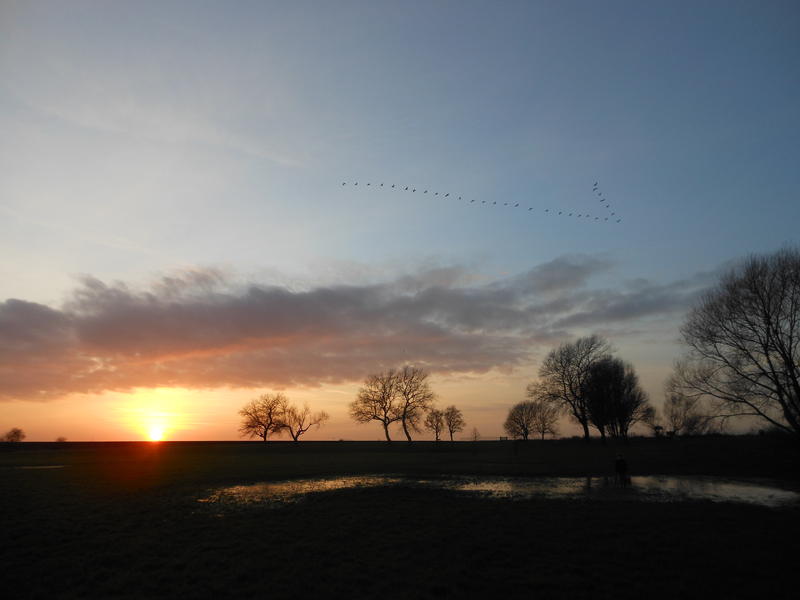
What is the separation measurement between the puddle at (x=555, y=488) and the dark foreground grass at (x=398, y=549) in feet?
7.97

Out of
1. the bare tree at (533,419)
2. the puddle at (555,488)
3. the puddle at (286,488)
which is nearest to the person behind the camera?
the puddle at (555,488)

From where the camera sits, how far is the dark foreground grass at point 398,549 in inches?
430

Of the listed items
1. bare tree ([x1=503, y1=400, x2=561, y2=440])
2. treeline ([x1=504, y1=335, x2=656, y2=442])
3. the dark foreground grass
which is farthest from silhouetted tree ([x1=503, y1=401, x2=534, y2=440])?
the dark foreground grass

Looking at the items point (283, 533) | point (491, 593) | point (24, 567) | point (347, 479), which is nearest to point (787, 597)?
point (491, 593)

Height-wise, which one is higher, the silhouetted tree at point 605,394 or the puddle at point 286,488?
the silhouetted tree at point 605,394

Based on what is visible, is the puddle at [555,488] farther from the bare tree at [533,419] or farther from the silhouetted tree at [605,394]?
the bare tree at [533,419]

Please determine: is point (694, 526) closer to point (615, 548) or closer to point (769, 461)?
point (615, 548)

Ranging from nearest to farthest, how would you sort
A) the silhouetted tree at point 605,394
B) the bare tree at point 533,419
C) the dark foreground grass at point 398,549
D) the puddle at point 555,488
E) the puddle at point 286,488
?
the dark foreground grass at point 398,549, the puddle at point 555,488, the puddle at point 286,488, the silhouetted tree at point 605,394, the bare tree at point 533,419

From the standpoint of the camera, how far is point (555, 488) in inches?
1045

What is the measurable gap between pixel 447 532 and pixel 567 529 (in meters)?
4.22

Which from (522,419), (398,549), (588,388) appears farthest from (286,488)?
(522,419)

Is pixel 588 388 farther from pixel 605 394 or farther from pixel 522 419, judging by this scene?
pixel 522 419

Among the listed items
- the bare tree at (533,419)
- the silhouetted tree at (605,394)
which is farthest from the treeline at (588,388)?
the bare tree at (533,419)

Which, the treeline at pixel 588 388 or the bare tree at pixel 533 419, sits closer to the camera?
the treeline at pixel 588 388
